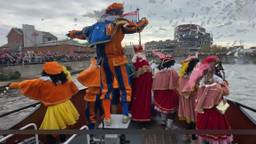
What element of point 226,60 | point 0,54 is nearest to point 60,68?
point 0,54

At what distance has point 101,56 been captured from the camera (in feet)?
15.6

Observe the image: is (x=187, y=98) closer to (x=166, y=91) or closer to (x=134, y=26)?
(x=166, y=91)

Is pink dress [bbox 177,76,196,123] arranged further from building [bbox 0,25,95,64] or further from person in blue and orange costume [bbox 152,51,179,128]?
building [bbox 0,25,95,64]

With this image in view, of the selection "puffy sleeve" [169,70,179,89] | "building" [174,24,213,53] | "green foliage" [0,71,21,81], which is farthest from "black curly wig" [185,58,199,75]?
"green foliage" [0,71,21,81]

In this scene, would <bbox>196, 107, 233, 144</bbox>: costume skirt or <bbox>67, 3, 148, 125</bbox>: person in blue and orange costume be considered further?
<bbox>67, 3, 148, 125</bbox>: person in blue and orange costume

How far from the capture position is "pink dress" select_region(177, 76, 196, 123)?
4.95 meters

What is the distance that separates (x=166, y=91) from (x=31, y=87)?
180 cm

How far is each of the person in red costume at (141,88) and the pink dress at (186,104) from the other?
448 mm

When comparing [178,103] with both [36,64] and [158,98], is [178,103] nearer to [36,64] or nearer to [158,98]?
[158,98]

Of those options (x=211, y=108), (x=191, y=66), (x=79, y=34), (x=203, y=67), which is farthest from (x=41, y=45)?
(x=211, y=108)

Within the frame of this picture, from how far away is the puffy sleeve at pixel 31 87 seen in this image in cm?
454

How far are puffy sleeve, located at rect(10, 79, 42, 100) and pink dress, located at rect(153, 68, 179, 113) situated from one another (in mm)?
1609

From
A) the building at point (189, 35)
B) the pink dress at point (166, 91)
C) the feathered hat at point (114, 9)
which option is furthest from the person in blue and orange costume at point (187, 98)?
the building at point (189, 35)

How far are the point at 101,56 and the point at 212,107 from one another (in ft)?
4.63
